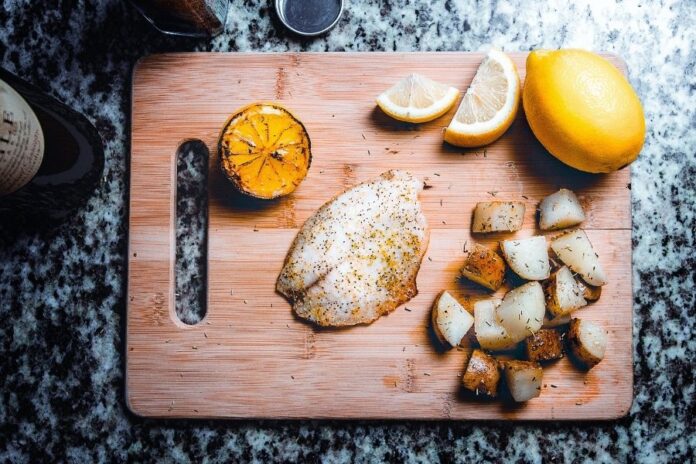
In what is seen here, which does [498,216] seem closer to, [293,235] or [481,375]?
[481,375]

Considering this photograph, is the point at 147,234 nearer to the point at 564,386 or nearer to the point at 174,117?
the point at 174,117

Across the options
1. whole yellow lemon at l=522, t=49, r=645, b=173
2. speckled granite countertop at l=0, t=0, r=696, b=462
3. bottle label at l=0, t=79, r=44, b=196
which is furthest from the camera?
speckled granite countertop at l=0, t=0, r=696, b=462

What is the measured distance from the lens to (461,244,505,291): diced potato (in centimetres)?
139

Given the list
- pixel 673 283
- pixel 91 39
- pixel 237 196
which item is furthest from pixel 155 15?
pixel 673 283

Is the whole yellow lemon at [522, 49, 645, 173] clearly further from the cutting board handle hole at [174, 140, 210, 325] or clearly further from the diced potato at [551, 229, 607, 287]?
the cutting board handle hole at [174, 140, 210, 325]

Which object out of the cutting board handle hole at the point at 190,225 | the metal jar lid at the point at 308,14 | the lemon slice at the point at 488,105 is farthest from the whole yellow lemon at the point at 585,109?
the cutting board handle hole at the point at 190,225

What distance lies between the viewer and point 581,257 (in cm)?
140

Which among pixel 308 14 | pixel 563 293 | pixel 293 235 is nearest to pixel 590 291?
pixel 563 293

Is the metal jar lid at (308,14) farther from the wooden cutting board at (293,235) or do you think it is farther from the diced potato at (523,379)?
the diced potato at (523,379)

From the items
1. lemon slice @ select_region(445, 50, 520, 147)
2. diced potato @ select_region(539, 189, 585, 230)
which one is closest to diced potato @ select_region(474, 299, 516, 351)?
diced potato @ select_region(539, 189, 585, 230)

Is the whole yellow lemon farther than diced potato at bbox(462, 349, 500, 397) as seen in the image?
No

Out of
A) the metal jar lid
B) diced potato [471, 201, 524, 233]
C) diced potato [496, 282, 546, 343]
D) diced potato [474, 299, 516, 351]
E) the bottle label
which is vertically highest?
the metal jar lid

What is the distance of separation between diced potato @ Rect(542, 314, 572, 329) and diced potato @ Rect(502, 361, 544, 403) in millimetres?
98

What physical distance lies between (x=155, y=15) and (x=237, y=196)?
0.45m
